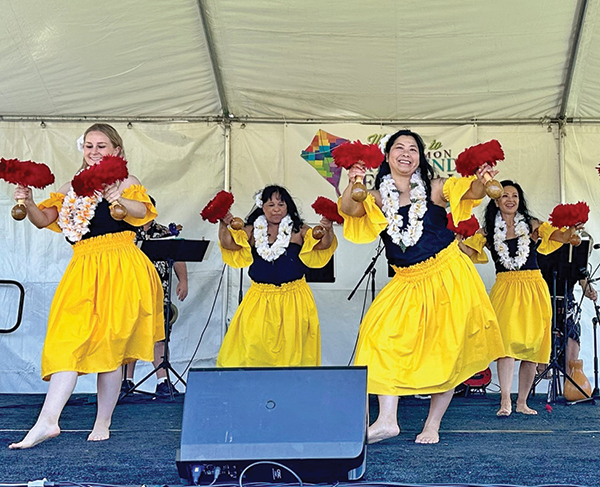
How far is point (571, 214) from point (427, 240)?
1563 mm

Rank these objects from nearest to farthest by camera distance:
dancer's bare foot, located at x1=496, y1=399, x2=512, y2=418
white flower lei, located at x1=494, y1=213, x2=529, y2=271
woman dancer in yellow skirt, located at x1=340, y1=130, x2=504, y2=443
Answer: woman dancer in yellow skirt, located at x1=340, y1=130, x2=504, y2=443
dancer's bare foot, located at x1=496, y1=399, x2=512, y2=418
white flower lei, located at x1=494, y1=213, x2=529, y2=271

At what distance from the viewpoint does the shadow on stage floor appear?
2.63m

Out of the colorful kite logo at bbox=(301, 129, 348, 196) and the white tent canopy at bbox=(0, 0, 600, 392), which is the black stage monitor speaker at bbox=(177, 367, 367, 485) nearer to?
the white tent canopy at bbox=(0, 0, 600, 392)

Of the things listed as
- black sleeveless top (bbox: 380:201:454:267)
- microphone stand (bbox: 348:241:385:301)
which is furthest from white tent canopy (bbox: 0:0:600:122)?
black sleeveless top (bbox: 380:201:454:267)

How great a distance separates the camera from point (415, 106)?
630cm

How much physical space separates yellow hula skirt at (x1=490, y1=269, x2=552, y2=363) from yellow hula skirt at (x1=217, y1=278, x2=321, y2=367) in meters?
1.29

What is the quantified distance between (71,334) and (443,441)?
1.83 m

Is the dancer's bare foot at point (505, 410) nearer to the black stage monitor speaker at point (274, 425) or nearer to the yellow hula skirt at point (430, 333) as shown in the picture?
the yellow hula skirt at point (430, 333)

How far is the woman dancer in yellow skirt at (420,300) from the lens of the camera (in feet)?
11.9

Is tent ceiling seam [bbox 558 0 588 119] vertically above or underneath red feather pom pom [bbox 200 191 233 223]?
above

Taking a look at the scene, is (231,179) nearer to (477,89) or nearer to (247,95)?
(247,95)

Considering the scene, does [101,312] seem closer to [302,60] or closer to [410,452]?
[410,452]

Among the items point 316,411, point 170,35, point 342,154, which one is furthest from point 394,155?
point 170,35

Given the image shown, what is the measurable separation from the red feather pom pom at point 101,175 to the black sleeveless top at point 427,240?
1.34 m
